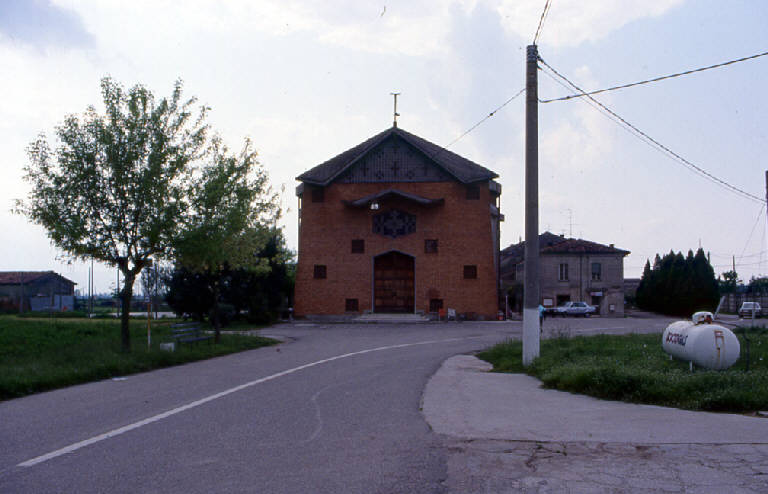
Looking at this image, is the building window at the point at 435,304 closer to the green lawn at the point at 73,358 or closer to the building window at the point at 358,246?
the building window at the point at 358,246

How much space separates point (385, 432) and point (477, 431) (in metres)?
1.01

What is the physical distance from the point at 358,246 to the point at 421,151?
24.8 feet

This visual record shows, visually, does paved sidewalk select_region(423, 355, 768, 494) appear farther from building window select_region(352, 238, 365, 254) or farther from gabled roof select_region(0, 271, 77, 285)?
gabled roof select_region(0, 271, 77, 285)

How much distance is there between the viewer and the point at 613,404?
30.2 feet

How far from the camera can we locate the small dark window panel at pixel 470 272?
43.3m

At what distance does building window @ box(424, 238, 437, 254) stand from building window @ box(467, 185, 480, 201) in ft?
11.9

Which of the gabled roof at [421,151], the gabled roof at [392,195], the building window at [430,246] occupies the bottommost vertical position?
the building window at [430,246]

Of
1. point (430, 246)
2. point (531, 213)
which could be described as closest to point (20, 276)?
point (430, 246)

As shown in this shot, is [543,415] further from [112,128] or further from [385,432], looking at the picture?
[112,128]

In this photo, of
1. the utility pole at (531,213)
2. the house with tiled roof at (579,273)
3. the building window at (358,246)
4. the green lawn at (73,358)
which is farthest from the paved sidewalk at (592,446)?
the house with tiled roof at (579,273)

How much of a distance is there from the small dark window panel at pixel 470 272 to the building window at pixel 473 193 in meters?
4.40

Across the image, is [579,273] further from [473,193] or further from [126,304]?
[126,304]

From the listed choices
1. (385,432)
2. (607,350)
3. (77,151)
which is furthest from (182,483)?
(77,151)

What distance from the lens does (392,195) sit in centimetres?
4356
